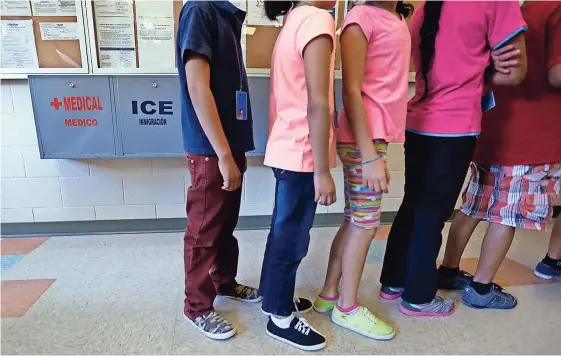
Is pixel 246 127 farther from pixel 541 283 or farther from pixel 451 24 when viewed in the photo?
pixel 541 283

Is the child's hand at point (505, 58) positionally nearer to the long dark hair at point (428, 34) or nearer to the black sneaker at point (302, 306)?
the long dark hair at point (428, 34)

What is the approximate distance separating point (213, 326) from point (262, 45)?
1.46 m

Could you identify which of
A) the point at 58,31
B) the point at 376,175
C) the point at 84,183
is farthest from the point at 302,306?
the point at 58,31

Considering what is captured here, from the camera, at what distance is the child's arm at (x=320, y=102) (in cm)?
98

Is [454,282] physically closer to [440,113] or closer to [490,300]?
[490,300]

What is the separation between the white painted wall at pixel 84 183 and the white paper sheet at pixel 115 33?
518 millimetres

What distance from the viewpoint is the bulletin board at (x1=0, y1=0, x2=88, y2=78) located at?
1826 mm

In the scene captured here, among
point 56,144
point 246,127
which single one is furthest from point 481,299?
point 56,144

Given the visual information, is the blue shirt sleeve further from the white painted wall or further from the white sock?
the white painted wall

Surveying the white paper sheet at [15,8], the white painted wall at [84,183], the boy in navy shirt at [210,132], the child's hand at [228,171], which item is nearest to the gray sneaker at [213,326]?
the boy in navy shirt at [210,132]

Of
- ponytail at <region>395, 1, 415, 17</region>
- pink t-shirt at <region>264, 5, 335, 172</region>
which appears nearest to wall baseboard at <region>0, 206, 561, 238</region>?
pink t-shirt at <region>264, 5, 335, 172</region>

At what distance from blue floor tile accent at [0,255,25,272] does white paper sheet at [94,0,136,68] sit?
43.0 inches

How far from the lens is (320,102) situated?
1.00 metres

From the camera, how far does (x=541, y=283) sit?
5.34 feet
